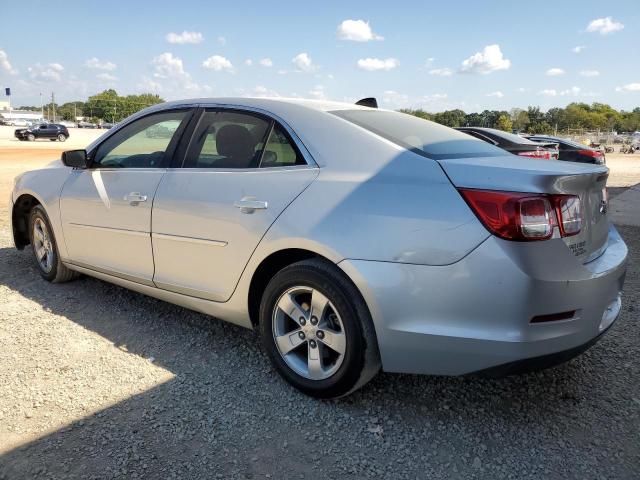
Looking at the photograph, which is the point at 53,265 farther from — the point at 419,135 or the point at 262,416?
the point at 419,135

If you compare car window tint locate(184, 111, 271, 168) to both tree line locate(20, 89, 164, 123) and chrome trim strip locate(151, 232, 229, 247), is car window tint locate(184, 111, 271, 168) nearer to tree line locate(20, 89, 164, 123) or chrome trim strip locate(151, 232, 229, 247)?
chrome trim strip locate(151, 232, 229, 247)

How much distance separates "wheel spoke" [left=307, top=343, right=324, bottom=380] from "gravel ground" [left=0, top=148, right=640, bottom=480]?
0.17 meters

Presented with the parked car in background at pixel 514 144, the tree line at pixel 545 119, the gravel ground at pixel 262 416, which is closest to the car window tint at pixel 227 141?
the gravel ground at pixel 262 416

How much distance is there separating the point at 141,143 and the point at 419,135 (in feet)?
6.77

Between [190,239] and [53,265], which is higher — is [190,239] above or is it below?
above

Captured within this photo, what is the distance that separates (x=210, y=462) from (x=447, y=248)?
139 centimetres

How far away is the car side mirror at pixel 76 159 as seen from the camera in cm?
395

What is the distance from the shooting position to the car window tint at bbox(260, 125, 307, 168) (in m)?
2.85

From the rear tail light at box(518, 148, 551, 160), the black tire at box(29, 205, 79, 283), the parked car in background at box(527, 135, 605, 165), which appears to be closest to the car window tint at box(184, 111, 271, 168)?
the black tire at box(29, 205, 79, 283)

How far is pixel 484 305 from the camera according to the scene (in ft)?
7.27

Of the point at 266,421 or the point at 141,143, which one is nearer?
the point at 266,421

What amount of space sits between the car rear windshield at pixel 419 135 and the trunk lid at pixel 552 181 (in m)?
0.18

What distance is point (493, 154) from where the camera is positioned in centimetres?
296

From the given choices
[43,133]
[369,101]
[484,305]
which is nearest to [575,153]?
[369,101]
